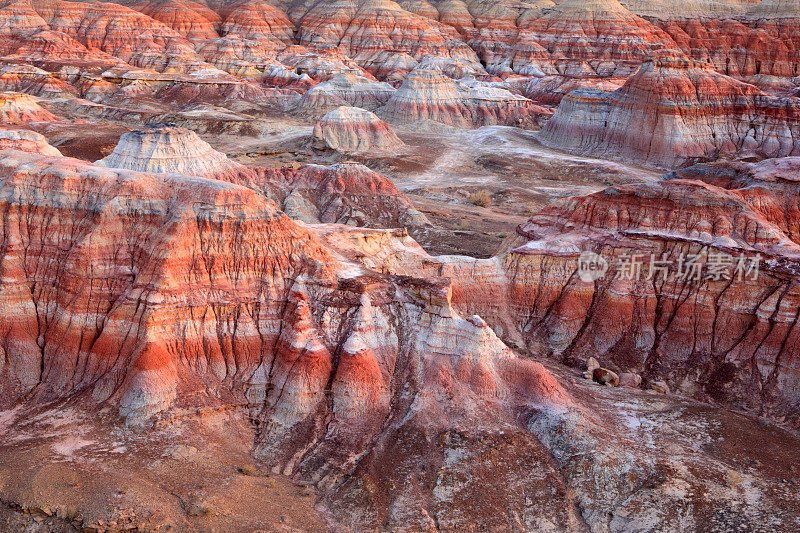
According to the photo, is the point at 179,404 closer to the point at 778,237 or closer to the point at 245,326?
the point at 245,326

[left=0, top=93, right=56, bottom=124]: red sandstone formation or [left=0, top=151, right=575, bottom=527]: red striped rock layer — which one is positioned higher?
[left=0, top=151, right=575, bottom=527]: red striped rock layer

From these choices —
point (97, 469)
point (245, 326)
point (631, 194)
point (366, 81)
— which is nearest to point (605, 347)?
point (631, 194)

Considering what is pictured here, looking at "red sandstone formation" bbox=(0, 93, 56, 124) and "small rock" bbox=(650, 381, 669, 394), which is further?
"red sandstone formation" bbox=(0, 93, 56, 124)

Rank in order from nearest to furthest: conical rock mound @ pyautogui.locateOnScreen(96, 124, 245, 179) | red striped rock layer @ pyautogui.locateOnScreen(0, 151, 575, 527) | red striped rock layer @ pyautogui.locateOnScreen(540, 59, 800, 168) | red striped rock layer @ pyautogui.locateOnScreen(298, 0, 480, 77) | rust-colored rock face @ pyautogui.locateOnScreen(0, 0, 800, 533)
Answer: rust-colored rock face @ pyautogui.locateOnScreen(0, 0, 800, 533) < red striped rock layer @ pyautogui.locateOnScreen(0, 151, 575, 527) < conical rock mound @ pyautogui.locateOnScreen(96, 124, 245, 179) < red striped rock layer @ pyautogui.locateOnScreen(540, 59, 800, 168) < red striped rock layer @ pyautogui.locateOnScreen(298, 0, 480, 77)

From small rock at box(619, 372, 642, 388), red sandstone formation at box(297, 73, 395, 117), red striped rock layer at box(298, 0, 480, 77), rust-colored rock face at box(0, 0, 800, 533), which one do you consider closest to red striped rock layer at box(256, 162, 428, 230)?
rust-colored rock face at box(0, 0, 800, 533)

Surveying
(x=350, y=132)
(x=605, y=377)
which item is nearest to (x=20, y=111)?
(x=350, y=132)

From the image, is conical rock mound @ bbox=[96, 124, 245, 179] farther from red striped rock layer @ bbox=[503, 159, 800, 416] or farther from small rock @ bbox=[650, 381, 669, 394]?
small rock @ bbox=[650, 381, 669, 394]
